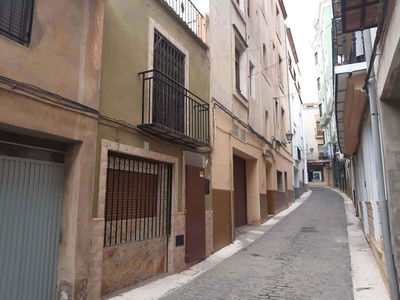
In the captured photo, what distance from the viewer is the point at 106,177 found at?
5.29 m

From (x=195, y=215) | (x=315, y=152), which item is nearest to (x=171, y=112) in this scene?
(x=195, y=215)

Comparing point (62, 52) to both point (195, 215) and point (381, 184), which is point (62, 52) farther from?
point (381, 184)

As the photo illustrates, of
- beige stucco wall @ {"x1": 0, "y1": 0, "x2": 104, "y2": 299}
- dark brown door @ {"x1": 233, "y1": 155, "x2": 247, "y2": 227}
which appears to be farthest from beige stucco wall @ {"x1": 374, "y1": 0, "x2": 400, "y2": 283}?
dark brown door @ {"x1": 233, "y1": 155, "x2": 247, "y2": 227}

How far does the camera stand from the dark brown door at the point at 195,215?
718 centimetres

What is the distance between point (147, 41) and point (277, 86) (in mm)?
12464

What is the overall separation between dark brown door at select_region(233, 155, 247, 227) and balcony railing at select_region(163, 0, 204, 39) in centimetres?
485

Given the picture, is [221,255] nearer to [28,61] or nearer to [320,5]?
[28,61]

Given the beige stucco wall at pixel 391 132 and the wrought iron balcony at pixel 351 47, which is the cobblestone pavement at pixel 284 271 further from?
the wrought iron balcony at pixel 351 47

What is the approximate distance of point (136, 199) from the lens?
240 inches

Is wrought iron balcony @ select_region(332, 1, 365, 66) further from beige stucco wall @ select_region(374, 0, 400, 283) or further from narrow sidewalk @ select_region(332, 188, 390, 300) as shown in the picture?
narrow sidewalk @ select_region(332, 188, 390, 300)

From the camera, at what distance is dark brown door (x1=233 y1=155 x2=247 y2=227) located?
11820 mm

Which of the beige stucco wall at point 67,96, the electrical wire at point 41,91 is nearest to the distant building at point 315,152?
the beige stucco wall at point 67,96

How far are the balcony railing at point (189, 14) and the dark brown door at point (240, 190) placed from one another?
4854 mm

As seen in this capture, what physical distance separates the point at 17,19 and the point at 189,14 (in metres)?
5.38
